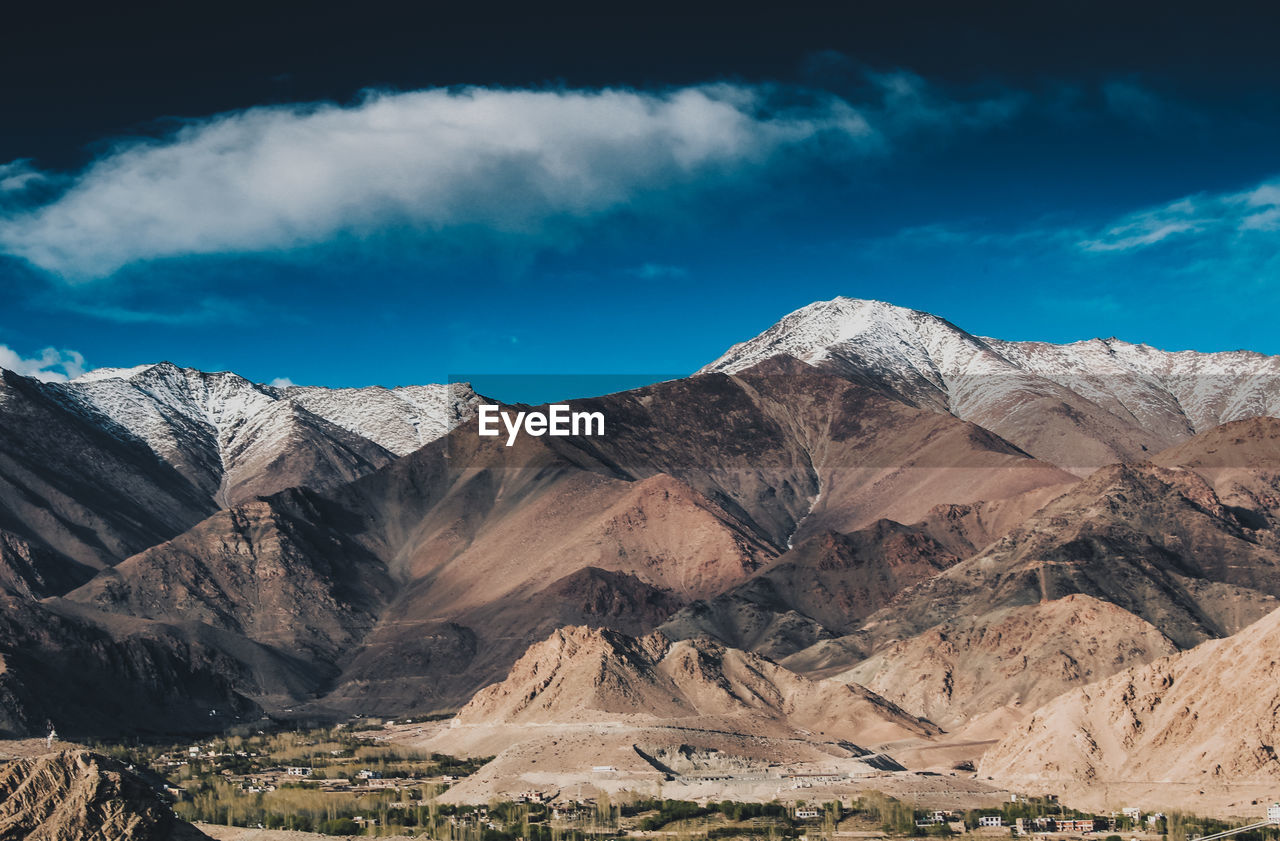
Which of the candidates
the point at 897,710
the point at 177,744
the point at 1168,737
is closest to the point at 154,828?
the point at 1168,737

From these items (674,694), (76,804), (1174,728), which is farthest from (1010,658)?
(76,804)

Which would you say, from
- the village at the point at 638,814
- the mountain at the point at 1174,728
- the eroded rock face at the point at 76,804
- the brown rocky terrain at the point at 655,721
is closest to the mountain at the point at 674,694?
the brown rocky terrain at the point at 655,721

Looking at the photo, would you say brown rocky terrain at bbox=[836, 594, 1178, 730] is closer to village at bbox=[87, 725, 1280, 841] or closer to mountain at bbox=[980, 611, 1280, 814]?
mountain at bbox=[980, 611, 1280, 814]

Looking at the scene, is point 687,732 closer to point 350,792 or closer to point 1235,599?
point 350,792

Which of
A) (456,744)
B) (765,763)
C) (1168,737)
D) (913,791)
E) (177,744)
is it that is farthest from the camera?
(177,744)

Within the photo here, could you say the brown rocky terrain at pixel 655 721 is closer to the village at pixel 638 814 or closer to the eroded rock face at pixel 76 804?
the village at pixel 638 814

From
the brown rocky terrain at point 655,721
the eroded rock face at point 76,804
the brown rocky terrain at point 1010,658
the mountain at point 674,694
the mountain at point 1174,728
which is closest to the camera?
the eroded rock face at point 76,804
